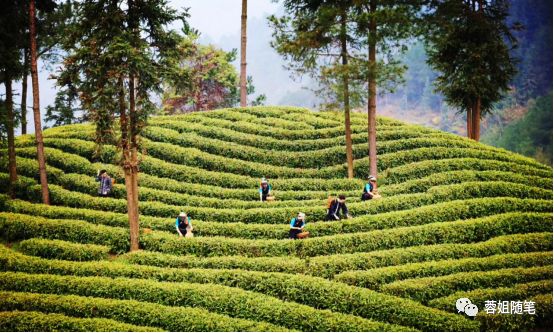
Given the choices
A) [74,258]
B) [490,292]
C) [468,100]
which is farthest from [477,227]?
[74,258]

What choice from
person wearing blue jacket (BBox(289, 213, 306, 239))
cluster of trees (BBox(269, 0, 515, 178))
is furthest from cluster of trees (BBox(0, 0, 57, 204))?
person wearing blue jacket (BBox(289, 213, 306, 239))

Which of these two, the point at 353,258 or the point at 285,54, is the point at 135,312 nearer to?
the point at 353,258

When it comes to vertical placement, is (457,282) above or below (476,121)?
below

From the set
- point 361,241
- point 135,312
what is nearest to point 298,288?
point 361,241

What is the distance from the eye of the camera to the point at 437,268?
47.4ft

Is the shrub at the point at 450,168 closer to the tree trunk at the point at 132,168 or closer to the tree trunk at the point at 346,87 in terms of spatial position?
the tree trunk at the point at 346,87

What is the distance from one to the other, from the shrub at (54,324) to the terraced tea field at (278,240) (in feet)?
0.13

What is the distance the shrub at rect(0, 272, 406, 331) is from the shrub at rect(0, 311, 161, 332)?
1.21m

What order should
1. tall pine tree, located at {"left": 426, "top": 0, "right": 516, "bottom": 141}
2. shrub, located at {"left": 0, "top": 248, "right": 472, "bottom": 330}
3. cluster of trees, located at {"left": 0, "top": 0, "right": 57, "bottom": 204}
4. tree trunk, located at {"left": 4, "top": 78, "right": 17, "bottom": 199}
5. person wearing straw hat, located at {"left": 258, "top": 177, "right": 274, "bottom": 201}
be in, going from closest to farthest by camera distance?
shrub, located at {"left": 0, "top": 248, "right": 472, "bottom": 330} → cluster of trees, located at {"left": 0, "top": 0, "right": 57, "bottom": 204} → person wearing straw hat, located at {"left": 258, "top": 177, "right": 274, "bottom": 201} → tree trunk, located at {"left": 4, "top": 78, "right": 17, "bottom": 199} → tall pine tree, located at {"left": 426, "top": 0, "right": 516, "bottom": 141}

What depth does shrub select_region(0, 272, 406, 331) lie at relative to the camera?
12539 millimetres

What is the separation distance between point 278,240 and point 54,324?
7411 millimetres

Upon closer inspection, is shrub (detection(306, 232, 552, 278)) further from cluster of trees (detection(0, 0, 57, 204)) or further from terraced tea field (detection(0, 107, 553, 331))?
cluster of trees (detection(0, 0, 57, 204))

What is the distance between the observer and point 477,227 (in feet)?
53.5

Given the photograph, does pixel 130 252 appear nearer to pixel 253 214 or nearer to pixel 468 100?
pixel 253 214
